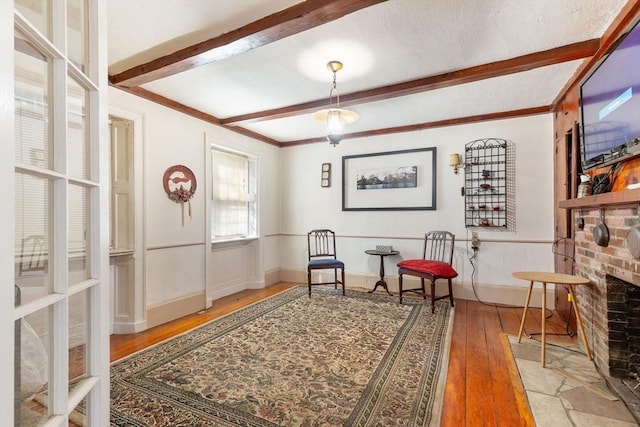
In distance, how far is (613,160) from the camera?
5.80ft

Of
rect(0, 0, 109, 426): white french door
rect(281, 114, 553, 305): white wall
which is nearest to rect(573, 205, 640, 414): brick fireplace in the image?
rect(281, 114, 553, 305): white wall

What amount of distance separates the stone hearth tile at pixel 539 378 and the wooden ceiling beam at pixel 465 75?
225cm

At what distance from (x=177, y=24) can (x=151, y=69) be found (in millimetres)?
598

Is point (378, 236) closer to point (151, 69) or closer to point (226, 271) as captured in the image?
point (226, 271)

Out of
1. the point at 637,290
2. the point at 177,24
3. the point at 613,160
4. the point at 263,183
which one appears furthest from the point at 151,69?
the point at 637,290

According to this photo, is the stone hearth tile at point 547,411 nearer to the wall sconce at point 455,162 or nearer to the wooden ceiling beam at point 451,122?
the wall sconce at point 455,162

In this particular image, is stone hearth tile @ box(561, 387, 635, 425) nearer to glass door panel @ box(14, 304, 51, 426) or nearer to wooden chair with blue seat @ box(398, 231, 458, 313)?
wooden chair with blue seat @ box(398, 231, 458, 313)

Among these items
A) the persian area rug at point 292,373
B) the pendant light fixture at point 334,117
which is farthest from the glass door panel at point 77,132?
the pendant light fixture at point 334,117

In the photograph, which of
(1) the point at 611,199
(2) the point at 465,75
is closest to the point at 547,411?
(1) the point at 611,199

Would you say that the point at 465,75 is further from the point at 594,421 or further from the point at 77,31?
the point at 77,31

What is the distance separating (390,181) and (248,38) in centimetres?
289

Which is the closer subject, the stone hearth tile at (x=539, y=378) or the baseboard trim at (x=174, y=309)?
the stone hearth tile at (x=539, y=378)

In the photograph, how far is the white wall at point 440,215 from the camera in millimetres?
3531

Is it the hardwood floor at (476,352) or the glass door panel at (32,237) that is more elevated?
the glass door panel at (32,237)
